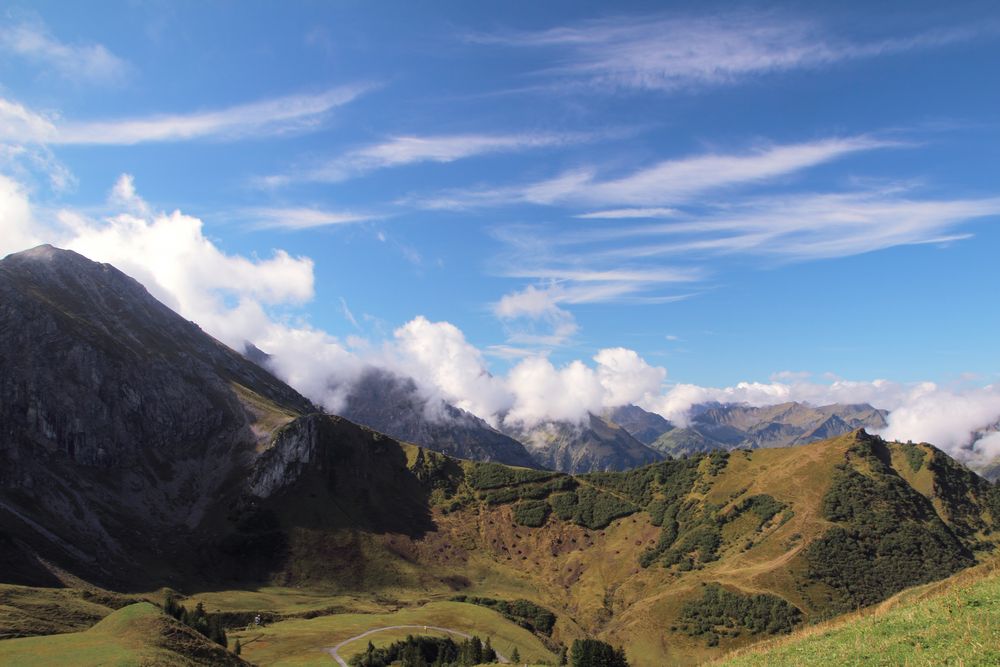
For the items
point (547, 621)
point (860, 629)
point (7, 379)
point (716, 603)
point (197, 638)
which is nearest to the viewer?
point (860, 629)

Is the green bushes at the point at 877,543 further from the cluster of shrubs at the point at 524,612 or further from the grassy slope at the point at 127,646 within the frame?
the grassy slope at the point at 127,646

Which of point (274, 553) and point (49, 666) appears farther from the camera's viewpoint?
point (274, 553)

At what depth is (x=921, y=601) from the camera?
31.0 meters

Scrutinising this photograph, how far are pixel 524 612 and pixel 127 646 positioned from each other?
14548 cm

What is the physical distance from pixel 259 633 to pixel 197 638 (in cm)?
8236

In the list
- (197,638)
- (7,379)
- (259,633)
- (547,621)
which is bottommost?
(547,621)

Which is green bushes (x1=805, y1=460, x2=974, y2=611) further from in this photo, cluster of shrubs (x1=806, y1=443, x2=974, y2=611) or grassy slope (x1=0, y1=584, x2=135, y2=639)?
grassy slope (x1=0, y1=584, x2=135, y2=639)

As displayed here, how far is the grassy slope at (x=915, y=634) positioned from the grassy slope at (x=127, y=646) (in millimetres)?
44914

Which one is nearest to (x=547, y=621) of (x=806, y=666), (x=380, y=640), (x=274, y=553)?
(x=380, y=640)

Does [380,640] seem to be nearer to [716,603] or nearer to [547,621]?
[547,621]

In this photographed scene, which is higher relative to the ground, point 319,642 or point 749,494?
point 749,494

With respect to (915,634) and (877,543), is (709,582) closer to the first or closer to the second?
(877,543)

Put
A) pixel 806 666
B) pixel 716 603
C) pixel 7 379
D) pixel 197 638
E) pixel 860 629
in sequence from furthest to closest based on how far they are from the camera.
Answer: pixel 7 379 → pixel 716 603 → pixel 197 638 → pixel 860 629 → pixel 806 666

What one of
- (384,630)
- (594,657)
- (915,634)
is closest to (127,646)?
(915,634)
